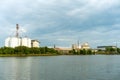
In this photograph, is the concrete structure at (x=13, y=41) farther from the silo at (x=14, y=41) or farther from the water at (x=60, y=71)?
the water at (x=60, y=71)

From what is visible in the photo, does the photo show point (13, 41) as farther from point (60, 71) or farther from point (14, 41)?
point (60, 71)

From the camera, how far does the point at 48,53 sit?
577ft

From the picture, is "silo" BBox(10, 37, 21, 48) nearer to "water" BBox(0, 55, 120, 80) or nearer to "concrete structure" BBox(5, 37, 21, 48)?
"concrete structure" BBox(5, 37, 21, 48)

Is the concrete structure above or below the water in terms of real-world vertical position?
above

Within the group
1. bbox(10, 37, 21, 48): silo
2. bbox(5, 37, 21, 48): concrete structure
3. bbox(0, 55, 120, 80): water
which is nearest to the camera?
bbox(0, 55, 120, 80): water

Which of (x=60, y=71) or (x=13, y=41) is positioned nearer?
(x=60, y=71)

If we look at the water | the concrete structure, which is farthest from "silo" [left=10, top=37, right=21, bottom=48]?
the water

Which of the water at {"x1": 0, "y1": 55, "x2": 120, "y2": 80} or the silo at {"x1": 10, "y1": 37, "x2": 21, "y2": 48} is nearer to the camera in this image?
the water at {"x1": 0, "y1": 55, "x2": 120, "y2": 80}

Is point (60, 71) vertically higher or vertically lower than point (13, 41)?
lower

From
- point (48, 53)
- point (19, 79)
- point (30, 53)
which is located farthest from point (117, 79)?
point (48, 53)

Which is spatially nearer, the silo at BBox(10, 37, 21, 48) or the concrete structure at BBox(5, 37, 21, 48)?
the silo at BBox(10, 37, 21, 48)

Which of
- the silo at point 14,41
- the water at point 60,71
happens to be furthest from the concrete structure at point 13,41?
the water at point 60,71

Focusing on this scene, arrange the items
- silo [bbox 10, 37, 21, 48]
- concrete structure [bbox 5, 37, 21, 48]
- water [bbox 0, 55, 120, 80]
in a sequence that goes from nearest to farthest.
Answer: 1. water [bbox 0, 55, 120, 80]
2. silo [bbox 10, 37, 21, 48]
3. concrete structure [bbox 5, 37, 21, 48]

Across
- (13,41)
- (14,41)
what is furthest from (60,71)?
(13,41)
